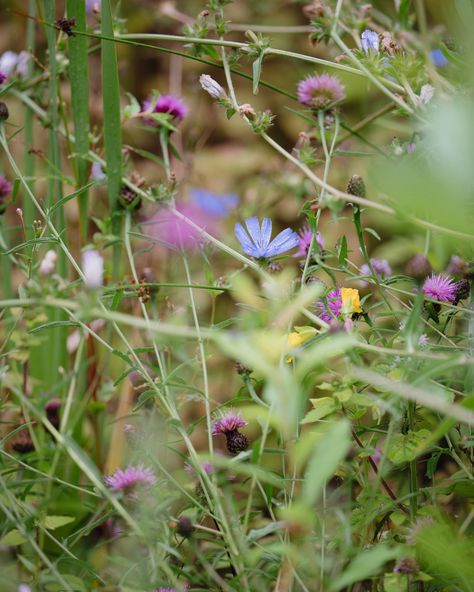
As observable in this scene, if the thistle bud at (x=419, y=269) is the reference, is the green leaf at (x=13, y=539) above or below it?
below

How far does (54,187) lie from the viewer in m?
0.82

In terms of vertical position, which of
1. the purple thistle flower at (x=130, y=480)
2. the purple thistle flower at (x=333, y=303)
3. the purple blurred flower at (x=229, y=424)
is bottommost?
the purple blurred flower at (x=229, y=424)

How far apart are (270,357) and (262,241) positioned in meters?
0.24

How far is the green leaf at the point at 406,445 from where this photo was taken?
0.45 metres

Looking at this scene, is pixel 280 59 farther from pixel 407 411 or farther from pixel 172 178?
pixel 407 411

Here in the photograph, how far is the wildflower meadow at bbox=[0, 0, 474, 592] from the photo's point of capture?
Result: 345 mm

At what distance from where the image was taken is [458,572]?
1.18 feet

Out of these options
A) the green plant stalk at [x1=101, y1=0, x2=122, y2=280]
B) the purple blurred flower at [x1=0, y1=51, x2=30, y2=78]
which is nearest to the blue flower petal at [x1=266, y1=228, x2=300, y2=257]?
the green plant stalk at [x1=101, y1=0, x2=122, y2=280]

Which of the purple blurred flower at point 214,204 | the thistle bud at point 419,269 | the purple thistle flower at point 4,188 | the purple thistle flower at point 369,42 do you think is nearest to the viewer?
the thistle bud at point 419,269

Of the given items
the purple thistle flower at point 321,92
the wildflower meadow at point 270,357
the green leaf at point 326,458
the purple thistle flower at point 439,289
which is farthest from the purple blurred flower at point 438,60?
the green leaf at point 326,458

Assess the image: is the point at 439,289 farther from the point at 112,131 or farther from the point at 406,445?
the point at 112,131

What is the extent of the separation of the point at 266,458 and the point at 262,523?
0.36 metres

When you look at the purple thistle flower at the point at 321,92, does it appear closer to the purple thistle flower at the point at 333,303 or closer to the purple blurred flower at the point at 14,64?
the purple thistle flower at the point at 333,303

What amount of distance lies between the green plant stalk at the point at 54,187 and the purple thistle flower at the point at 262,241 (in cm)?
22
